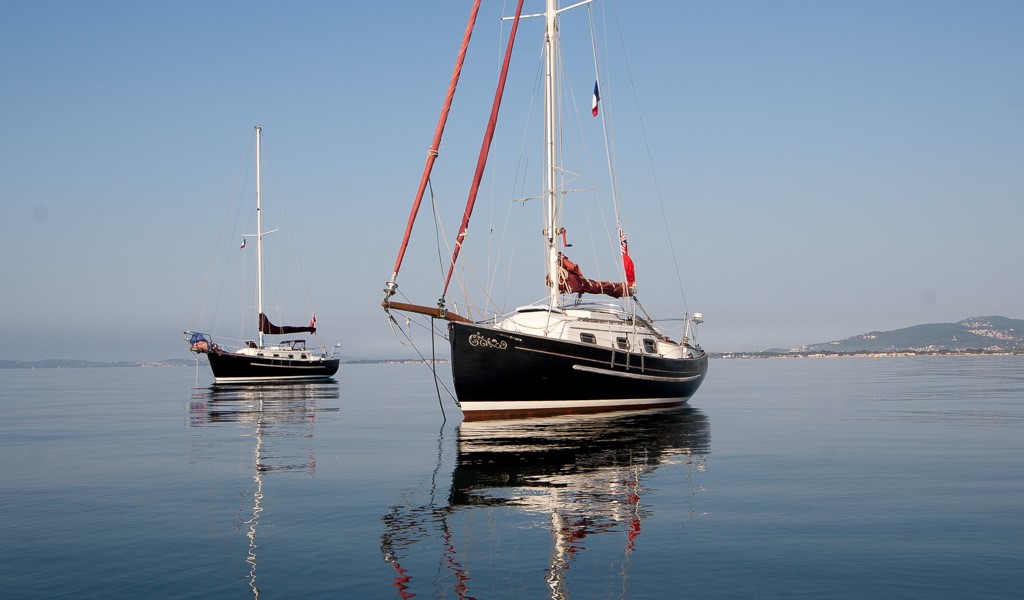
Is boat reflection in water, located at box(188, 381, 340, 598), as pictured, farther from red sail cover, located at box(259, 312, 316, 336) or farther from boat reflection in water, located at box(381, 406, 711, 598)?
red sail cover, located at box(259, 312, 316, 336)

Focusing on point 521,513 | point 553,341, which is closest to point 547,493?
point 521,513

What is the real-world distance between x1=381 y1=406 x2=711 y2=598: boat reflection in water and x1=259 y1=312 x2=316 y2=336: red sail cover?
5110 cm

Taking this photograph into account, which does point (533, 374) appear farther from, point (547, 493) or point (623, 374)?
point (547, 493)

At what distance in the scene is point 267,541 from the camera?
11.3 m

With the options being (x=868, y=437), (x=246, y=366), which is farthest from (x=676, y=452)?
(x=246, y=366)

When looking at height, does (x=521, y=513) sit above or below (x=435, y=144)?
below

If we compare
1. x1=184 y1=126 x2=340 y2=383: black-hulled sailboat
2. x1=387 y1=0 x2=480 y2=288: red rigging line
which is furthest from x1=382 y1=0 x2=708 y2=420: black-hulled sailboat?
x1=184 y1=126 x2=340 y2=383: black-hulled sailboat

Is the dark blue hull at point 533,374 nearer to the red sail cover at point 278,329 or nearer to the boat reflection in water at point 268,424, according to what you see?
the boat reflection in water at point 268,424

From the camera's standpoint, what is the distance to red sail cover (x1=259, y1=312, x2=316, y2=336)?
7462 cm

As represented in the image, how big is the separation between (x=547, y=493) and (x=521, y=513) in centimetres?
194

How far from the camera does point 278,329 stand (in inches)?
3031

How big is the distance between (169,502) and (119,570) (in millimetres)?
4919

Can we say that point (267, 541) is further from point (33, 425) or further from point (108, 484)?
point (33, 425)

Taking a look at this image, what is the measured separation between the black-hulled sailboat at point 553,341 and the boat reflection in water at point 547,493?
305cm
